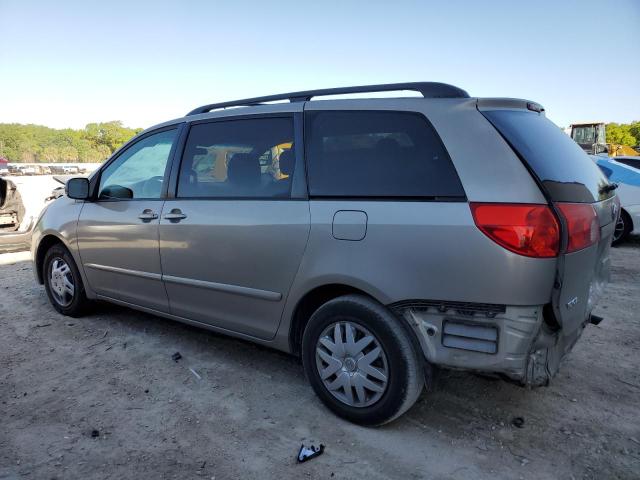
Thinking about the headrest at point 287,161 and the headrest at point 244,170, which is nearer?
the headrest at point 287,161

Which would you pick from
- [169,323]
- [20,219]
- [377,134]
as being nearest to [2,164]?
[20,219]

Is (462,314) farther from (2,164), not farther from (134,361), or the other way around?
(2,164)

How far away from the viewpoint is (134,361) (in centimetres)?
348

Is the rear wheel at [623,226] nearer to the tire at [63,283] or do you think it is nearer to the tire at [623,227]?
the tire at [623,227]

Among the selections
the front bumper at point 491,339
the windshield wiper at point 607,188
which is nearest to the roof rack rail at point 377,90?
the windshield wiper at point 607,188

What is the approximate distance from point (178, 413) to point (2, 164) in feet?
120

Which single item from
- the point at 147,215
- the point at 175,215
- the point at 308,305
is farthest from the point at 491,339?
the point at 147,215

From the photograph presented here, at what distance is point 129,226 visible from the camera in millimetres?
3619

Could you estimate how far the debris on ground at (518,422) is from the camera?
2578mm

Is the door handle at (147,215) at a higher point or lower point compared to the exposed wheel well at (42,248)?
higher

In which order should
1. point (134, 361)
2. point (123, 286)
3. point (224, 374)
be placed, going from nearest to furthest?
point (224, 374) → point (134, 361) → point (123, 286)

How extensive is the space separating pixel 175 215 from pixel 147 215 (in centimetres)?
34

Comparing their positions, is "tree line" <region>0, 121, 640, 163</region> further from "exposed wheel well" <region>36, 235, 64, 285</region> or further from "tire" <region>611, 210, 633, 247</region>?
"exposed wheel well" <region>36, 235, 64, 285</region>

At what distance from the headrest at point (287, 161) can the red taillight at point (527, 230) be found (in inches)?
48.9
